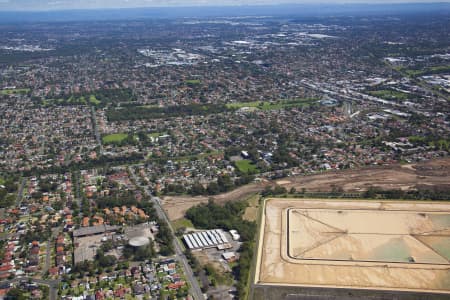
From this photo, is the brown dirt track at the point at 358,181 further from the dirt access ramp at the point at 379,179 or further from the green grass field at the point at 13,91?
the green grass field at the point at 13,91

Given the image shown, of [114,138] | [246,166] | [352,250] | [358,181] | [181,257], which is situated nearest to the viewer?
[181,257]

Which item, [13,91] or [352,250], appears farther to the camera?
[13,91]

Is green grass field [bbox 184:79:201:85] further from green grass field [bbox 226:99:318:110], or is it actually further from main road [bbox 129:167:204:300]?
main road [bbox 129:167:204:300]

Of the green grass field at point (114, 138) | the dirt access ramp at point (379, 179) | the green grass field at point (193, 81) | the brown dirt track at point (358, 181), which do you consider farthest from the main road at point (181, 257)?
the green grass field at point (193, 81)

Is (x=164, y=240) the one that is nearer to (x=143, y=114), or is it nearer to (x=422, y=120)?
(x=143, y=114)

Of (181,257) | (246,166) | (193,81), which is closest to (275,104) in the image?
(193,81)

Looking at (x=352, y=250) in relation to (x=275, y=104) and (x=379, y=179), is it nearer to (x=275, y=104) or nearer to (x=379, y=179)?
(x=379, y=179)

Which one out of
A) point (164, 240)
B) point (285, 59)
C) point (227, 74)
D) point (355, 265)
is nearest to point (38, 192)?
point (164, 240)
